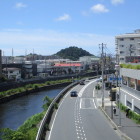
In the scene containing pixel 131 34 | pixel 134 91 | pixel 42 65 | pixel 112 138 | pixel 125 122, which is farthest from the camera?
pixel 42 65

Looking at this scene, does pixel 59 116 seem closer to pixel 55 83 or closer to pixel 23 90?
pixel 23 90

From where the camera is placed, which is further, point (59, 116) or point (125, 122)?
point (59, 116)

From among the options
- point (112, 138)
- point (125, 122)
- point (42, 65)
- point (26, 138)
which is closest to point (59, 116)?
point (125, 122)

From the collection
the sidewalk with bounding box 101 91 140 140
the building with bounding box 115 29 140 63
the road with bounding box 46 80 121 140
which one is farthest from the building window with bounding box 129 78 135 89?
the building with bounding box 115 29 140 63

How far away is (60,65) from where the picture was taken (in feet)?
451

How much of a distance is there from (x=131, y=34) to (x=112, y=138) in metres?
65.8

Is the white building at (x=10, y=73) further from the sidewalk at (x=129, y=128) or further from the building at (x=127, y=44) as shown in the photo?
the sidewalk at (x=129, y=128)

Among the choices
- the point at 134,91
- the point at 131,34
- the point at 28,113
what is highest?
the point at 131,34

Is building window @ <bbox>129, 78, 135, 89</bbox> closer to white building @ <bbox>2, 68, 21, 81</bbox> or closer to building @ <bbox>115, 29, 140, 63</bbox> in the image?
building @ <bbox>115, 29, 140, 63</bbox>

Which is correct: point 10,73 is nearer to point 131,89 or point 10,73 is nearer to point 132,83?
point 132,83

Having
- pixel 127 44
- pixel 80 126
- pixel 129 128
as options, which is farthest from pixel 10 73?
pixel 129 128

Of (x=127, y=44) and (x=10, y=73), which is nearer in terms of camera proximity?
(x=127, y=44)

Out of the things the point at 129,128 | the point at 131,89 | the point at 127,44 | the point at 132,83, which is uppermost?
the point at 127,44

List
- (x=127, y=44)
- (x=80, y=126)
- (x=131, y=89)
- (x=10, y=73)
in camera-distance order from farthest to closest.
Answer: (x=10, y=73), (x=127, y=44), (x=131, y=89), (x=80, y=126)
